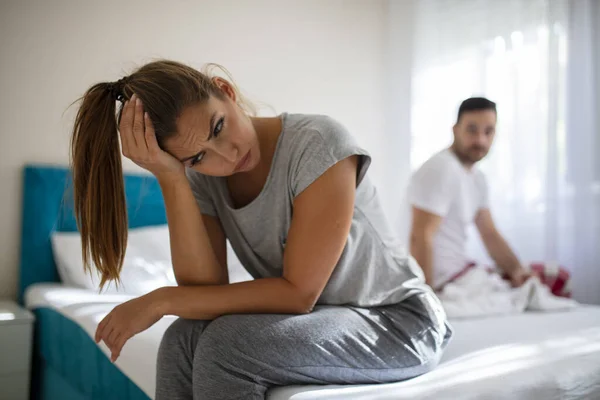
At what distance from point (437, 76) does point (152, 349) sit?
262 centimetres

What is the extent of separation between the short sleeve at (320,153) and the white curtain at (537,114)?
2.41 m

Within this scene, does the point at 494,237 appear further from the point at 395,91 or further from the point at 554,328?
the point at 395,91

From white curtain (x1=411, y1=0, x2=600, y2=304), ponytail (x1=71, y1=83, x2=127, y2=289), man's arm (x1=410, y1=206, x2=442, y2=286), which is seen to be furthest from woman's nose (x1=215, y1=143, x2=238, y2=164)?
white curtain (x1=411, y1=0, x2=600, y2=304)

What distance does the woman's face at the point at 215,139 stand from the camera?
1.16 meters

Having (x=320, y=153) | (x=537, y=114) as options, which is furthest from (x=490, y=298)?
(x=537, y=114)

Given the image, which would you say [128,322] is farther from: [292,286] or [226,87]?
[226,87]

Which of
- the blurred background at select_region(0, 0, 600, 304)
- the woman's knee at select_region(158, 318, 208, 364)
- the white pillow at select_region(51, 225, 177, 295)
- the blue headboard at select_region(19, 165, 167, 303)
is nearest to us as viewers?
the woman's knee at select_region(158, 318, 208, 364)

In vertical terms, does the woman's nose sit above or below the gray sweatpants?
above

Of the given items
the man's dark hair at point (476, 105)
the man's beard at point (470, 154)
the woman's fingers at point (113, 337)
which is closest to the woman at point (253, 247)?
the woman's fingers at point (113, 337)

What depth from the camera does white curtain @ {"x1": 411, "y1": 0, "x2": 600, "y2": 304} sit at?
331cm

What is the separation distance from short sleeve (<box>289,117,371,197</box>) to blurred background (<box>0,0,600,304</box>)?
1745mm

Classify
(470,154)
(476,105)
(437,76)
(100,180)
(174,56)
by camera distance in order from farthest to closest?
(437,76), (174,56), (476,105), (470,154), (100,180)

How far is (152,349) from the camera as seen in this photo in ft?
4.70

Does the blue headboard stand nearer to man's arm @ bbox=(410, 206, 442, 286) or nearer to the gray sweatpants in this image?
man's arm @ bbox=(410, 206, 442, 286)
